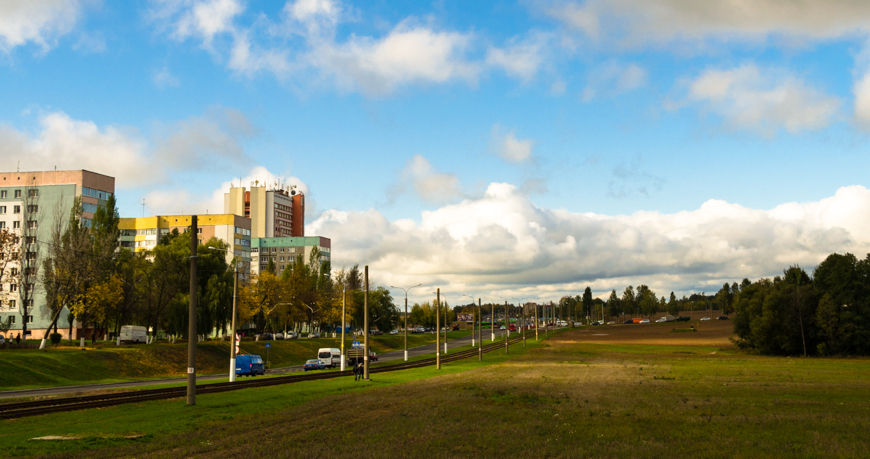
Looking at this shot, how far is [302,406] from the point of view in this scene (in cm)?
3041

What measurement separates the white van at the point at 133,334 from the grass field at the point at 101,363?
9466 mm

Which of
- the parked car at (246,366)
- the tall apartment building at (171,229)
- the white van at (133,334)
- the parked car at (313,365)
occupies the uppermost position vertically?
the tall apartment building at (171,229)

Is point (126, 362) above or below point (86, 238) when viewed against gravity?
below

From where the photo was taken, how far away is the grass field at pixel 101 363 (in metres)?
54.6

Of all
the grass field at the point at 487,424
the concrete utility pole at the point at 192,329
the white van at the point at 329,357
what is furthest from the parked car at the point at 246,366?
the concrete utility pole at the point at 192,329

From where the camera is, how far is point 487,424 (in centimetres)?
2339

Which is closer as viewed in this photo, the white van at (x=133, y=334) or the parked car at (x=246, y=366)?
the parked car at (x=246, y=366)

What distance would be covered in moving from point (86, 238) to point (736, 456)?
78693 mm

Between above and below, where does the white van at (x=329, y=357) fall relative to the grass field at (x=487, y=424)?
below

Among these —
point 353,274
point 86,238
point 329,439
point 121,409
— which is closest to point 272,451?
point 329,439

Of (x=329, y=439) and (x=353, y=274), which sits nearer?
(x=329, y=439)

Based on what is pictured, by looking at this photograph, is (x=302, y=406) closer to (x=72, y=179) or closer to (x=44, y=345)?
(x=44, y=345)

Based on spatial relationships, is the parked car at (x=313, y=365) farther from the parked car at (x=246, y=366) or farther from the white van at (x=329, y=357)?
the parked car at (x=246, y=366)

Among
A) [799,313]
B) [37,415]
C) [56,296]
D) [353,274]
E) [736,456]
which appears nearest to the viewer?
[736,456]
